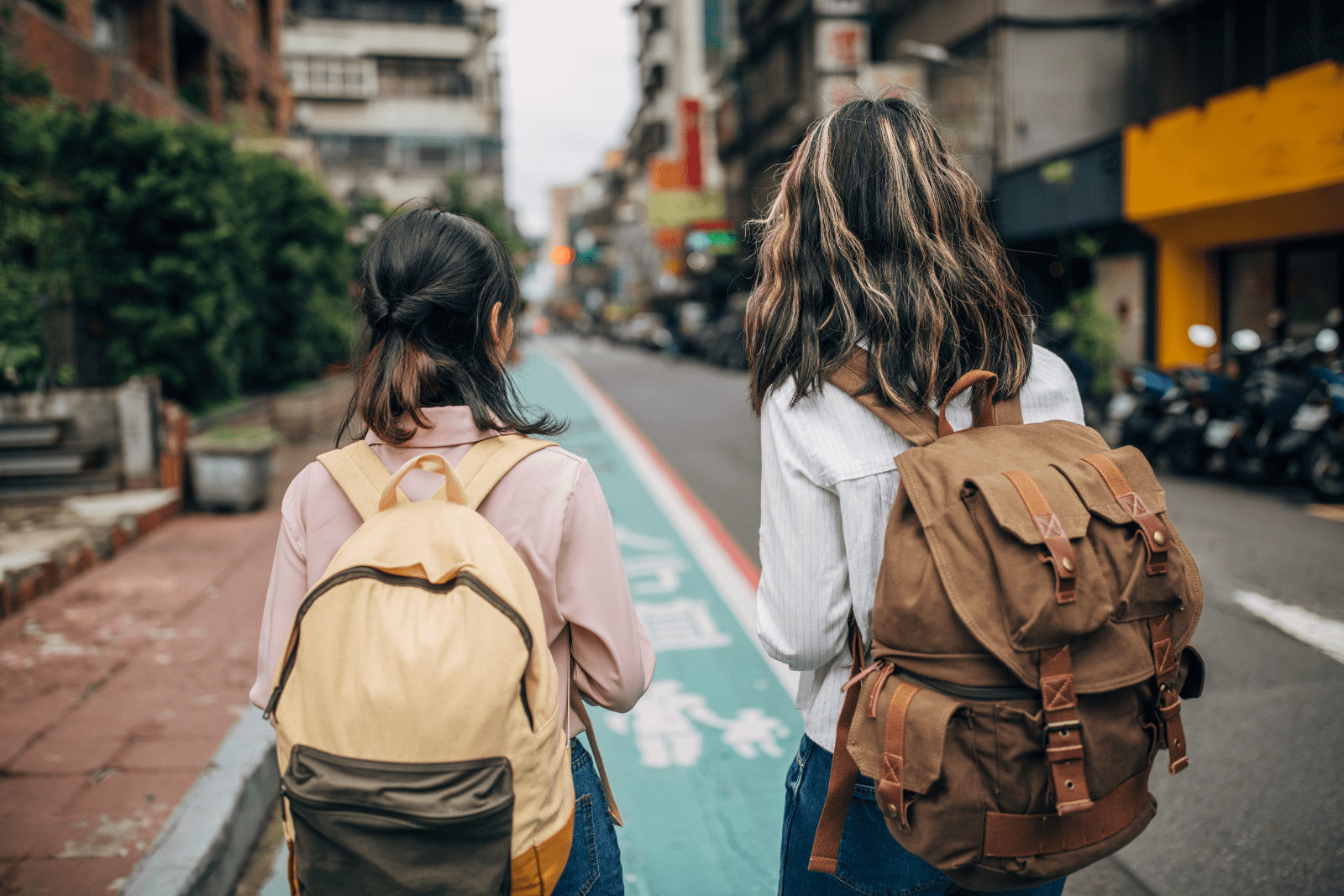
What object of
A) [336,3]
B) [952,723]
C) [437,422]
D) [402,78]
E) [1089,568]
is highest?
[336,3]

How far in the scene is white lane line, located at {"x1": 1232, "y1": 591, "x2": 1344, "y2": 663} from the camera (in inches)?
190

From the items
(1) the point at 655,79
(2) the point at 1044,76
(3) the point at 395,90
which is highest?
(1) the point at 655,79

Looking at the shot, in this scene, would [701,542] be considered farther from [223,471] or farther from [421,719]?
[421,719]

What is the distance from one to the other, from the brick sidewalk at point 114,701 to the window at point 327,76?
44.7 m

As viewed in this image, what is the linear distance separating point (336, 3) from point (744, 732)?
50.4 m

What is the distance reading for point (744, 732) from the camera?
4098 mm

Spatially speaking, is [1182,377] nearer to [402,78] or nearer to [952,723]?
[952,723]

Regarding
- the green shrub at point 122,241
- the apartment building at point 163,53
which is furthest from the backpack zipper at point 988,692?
the apartment building at point 163,53

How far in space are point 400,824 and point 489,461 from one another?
20.9 inches

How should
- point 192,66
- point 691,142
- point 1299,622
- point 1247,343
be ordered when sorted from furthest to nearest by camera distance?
point 691,142, point 192,66, point 1247,343, point 1299,622

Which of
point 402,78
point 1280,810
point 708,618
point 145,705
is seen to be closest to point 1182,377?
point 708,618

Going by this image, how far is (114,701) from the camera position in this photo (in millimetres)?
4234

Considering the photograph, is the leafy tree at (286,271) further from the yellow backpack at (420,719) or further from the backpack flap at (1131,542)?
the backpack flap at (1131,542)

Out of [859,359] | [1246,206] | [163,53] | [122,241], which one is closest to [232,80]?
[163,53]
